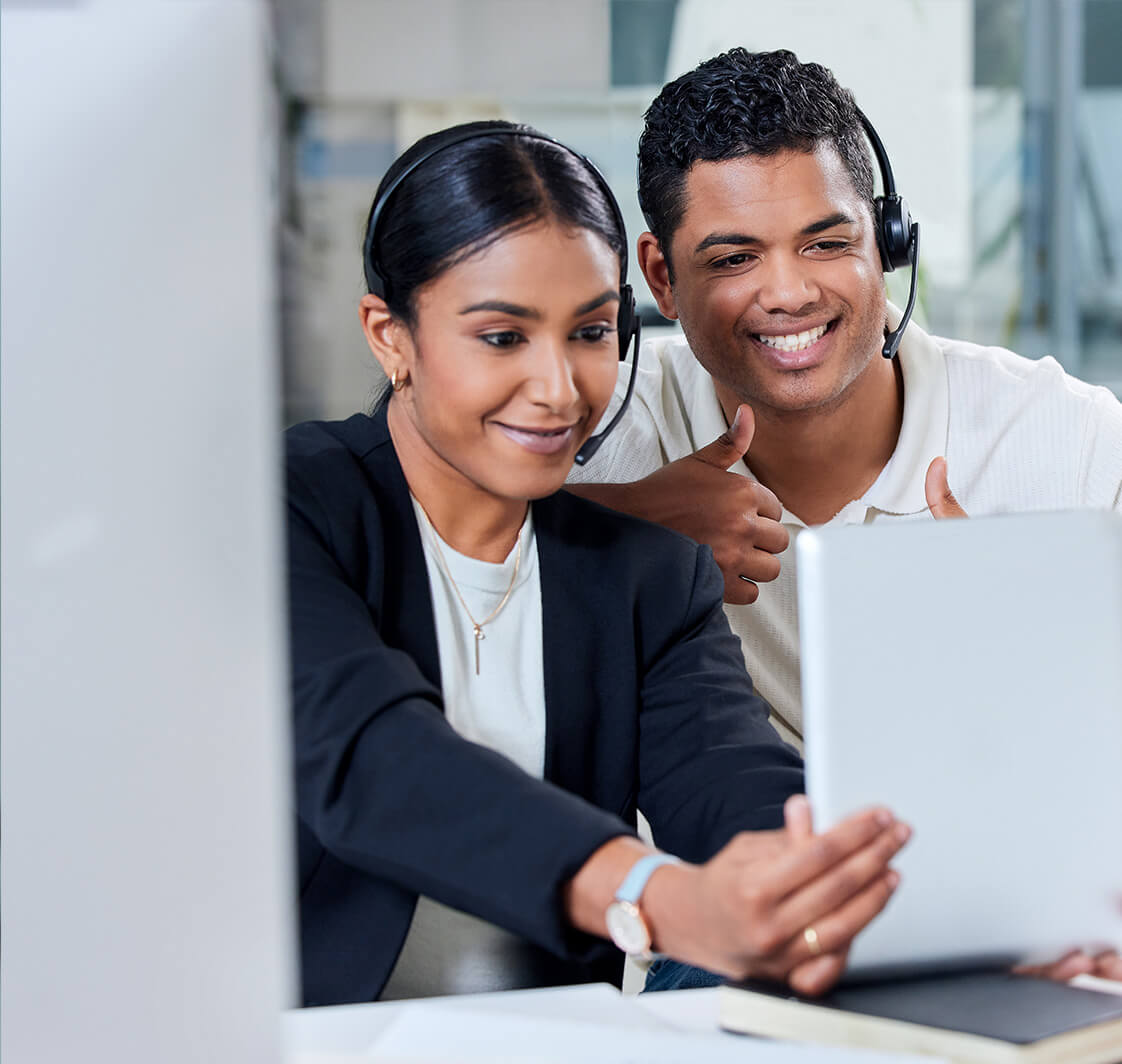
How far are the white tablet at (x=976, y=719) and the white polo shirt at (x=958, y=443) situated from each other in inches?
27.7

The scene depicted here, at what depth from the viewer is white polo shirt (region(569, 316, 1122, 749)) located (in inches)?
59.1

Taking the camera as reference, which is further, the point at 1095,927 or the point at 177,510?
the point at 1095,927

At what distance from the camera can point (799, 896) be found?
0.71 metres

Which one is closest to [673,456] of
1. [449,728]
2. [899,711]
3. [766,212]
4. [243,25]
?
[766,212]

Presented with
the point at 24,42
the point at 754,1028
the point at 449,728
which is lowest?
the point at 754,1028

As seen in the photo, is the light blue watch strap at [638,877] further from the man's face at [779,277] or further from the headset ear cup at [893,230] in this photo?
the headset ear cup at [893,230]

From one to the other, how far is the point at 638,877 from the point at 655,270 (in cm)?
95

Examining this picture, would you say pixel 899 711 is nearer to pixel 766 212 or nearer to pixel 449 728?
pixel 449 728

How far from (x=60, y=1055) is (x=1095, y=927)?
21.7 inches

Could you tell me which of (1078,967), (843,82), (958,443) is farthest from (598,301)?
(843,82)

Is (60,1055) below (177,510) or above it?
below

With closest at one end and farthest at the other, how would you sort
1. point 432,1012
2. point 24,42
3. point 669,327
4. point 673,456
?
1. point 24,42
2. point 432,1012
3. point 673,456
4. point 669,327

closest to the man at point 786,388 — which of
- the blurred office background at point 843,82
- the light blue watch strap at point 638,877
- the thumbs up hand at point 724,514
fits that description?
the thumbs up hand at point 724,514

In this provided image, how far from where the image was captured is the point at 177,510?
0.53 meters
